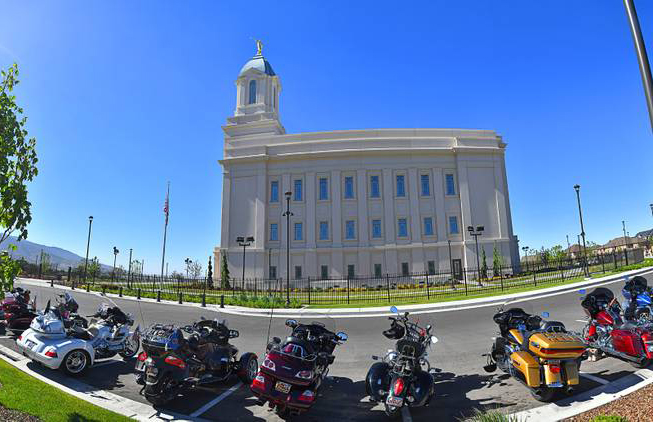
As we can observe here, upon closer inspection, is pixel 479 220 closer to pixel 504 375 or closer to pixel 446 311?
pixel 446 311

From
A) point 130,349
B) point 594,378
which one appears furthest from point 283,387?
point 130,349

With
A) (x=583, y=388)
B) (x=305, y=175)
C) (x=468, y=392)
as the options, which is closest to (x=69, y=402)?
(x=468, y=392)

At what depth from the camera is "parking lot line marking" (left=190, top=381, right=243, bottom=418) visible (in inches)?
216

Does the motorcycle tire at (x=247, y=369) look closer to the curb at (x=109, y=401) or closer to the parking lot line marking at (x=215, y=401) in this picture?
the parking lot line marking at (x=215, y=401)

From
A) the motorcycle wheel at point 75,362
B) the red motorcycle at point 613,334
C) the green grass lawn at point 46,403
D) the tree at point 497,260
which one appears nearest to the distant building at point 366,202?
the tree at point 497,260

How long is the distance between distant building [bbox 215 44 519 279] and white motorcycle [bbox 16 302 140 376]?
33.4 metres

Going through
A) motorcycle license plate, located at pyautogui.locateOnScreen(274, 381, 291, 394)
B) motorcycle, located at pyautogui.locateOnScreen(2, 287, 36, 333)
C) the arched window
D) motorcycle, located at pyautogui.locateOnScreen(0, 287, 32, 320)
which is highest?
the arched window

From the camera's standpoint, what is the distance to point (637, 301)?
27.6ft

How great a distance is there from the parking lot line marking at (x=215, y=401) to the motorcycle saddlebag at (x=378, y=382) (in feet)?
9.04

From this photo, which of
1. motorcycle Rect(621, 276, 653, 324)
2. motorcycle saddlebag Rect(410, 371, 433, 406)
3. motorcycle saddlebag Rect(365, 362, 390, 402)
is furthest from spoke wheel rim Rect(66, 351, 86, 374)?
motorcycle Rect(621, 276, 653, 324)

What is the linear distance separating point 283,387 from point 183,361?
1.97m

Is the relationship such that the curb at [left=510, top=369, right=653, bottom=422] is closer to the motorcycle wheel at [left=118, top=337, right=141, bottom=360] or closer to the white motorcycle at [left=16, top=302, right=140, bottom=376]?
the white motorcycle at [left=16, top=302, right=140, bottom=376]

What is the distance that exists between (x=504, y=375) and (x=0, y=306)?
1526cm

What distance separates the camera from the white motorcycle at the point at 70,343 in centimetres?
717
